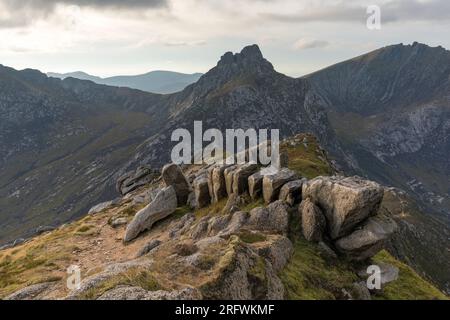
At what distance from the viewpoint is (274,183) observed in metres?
45.1

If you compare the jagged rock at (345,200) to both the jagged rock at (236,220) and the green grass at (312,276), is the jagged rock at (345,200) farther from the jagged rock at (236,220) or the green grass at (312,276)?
the jagged rock at (236,220)

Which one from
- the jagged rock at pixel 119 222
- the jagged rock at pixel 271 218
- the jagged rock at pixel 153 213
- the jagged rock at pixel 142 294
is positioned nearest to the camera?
the jagged rock at pixel 142 294

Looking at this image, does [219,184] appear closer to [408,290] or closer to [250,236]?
[250,236]

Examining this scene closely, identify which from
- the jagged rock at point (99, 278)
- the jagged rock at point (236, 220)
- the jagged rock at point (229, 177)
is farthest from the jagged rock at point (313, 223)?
the jagged rock at point (99, 278)

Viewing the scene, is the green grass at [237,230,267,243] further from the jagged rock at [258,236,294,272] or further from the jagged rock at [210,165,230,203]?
the jagged rock at [210,165,230,203]

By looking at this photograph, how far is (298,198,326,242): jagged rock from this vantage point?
38.1 metres

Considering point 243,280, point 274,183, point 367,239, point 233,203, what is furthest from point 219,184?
point 243,280

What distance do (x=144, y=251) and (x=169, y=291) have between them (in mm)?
23980

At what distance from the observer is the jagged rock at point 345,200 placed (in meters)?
36.2

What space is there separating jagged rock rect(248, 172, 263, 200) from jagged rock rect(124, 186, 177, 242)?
16440mm

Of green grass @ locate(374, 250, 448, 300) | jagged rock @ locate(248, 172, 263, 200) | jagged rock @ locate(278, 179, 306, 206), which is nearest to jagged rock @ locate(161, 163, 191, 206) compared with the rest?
jagged rock @ locate(248, 172, 263, 200)

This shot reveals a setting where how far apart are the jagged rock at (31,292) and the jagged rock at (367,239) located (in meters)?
25.1

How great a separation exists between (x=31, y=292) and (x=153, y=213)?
26.7 meters
